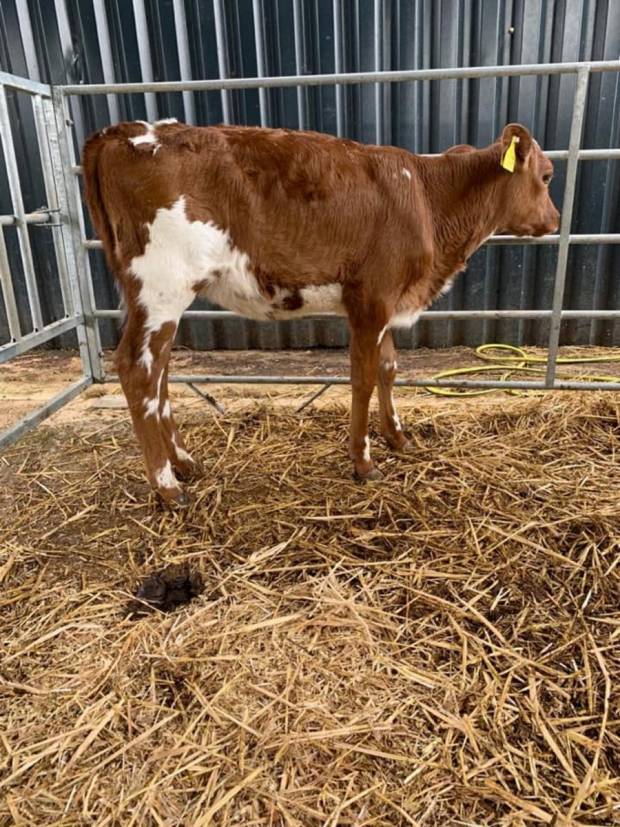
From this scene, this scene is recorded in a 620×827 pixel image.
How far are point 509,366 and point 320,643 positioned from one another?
348 centimetres

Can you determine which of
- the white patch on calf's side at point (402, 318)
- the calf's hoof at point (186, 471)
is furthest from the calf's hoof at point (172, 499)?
the white patch on calf's side at point (402, 318)

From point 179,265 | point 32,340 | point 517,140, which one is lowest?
point 32,340

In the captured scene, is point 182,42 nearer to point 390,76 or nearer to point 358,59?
point 358,59

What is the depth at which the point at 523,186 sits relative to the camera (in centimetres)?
342

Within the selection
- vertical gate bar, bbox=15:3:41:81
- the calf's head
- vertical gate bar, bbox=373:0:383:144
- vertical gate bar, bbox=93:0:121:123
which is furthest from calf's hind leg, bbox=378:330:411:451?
vertical gate bar, bbox=15:3:41:81

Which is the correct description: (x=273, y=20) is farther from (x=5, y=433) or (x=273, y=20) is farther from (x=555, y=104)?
(x=5, y=433)

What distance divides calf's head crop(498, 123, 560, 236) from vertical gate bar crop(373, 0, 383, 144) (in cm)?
203

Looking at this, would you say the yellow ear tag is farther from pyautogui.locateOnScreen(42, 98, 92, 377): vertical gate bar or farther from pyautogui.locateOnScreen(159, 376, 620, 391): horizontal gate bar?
pyautogui.locateOnScreen(42, 98, 92, 377): vertical gate bar

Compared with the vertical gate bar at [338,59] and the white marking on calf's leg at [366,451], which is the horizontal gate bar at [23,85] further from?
the white marking on calf's leg at [366,451]

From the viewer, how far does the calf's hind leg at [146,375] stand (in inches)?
111

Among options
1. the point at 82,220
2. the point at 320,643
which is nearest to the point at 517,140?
the point at 320,643

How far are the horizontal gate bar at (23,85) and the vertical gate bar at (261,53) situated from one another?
1732 mm

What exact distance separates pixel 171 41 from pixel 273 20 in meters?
0.83

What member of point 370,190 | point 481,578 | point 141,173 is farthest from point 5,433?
point 481,578
